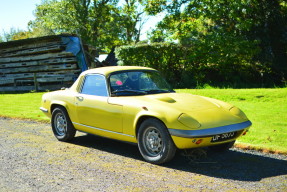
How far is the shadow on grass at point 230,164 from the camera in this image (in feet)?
16.4

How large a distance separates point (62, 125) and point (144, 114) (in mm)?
2598

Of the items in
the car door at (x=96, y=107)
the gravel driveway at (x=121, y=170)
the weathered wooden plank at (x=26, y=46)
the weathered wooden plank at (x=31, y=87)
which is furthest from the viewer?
the weathered wooden plank at (x=26, y=46)

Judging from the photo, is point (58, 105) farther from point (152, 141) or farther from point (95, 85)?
point (152, 141)

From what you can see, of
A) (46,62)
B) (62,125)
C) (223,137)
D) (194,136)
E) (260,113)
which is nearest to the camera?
(194,136)

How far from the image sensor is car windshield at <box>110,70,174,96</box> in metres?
6.35

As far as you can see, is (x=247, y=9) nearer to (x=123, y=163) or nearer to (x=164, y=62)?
(x=164, y=62)

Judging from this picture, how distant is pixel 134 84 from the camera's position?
6.50 m

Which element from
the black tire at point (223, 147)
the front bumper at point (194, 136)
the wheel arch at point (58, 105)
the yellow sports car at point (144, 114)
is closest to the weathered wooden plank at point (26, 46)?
the wheel arch at point (58, 105)

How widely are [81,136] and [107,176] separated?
127 inches

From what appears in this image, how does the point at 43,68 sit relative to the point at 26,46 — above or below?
below

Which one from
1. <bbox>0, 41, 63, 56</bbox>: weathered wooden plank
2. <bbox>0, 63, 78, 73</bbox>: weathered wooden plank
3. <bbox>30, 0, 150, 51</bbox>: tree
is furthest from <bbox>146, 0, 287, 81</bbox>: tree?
<bbox>30, 0, 150, 51</bbox>: tree

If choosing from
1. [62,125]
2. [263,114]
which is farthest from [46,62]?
[263,114]

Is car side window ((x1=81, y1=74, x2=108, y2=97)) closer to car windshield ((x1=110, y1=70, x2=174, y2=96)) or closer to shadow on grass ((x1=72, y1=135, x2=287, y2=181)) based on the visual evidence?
car windshield ((x1=110, y1=70, x2=174, y2=96))

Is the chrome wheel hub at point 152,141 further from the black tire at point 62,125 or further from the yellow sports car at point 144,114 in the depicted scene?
→ the black tire at point 62,125
